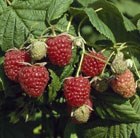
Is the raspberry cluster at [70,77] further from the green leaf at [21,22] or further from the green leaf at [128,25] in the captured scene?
the green leaf at [128,25]

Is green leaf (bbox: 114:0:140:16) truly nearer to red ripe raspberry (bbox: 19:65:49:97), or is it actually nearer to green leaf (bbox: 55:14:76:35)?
green leaf (bbox: 55:14:76:35)

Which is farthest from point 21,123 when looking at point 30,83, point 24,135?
point 30,83

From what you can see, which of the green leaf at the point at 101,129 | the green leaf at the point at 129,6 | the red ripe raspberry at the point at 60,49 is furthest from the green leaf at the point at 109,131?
the green leaf at the point at 129,6

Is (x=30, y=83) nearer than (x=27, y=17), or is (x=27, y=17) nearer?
(x=30, y=83)

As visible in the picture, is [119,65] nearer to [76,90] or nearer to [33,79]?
[76,90]

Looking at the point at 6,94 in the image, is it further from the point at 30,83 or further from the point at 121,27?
the point at 121,27

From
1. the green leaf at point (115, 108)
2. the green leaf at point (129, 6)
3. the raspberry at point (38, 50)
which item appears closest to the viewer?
the raspberry at point (38, 50)

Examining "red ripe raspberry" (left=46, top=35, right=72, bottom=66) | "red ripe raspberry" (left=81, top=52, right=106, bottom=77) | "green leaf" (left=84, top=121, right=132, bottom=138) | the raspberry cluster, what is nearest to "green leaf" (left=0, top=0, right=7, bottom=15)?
the raspberry cluster
